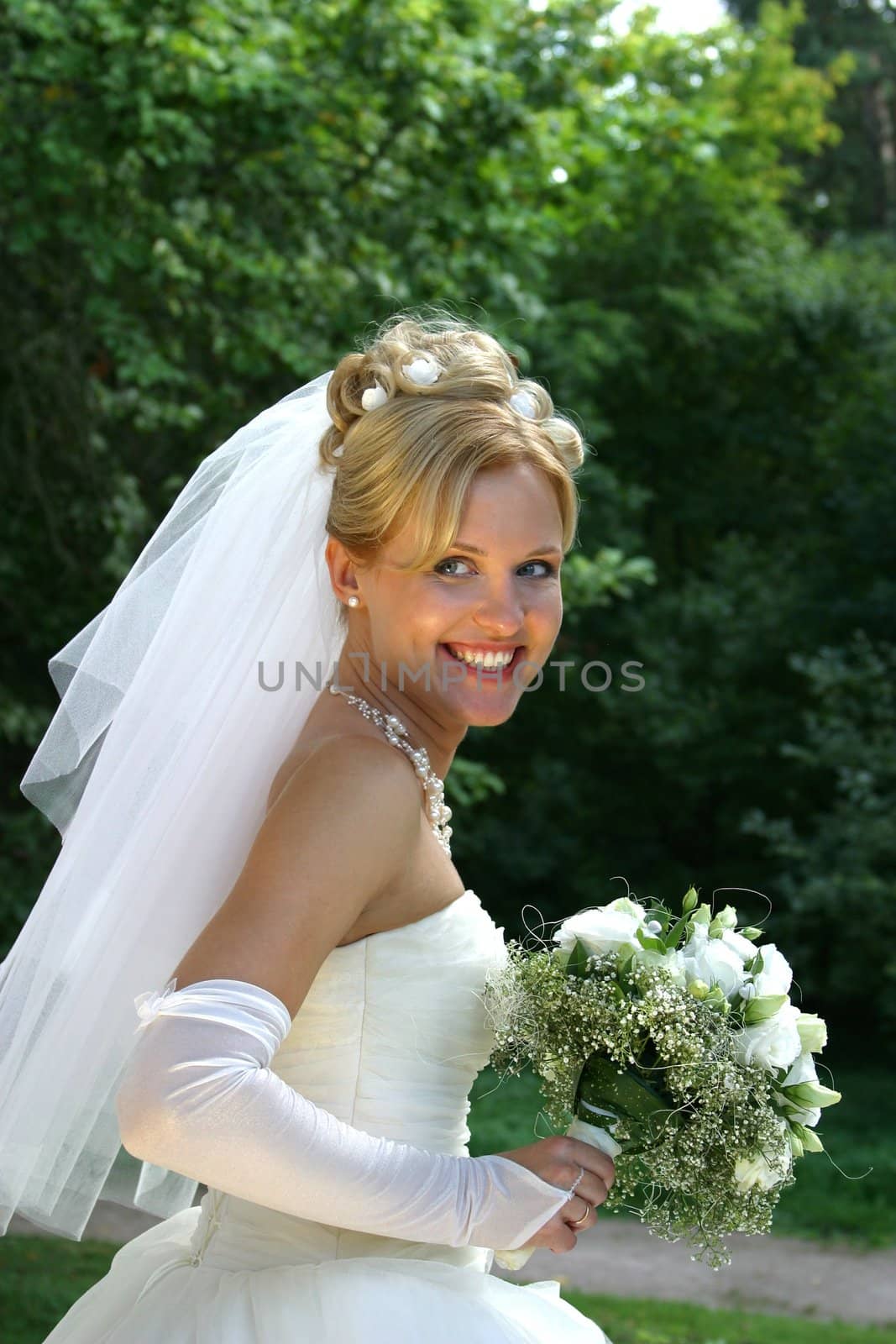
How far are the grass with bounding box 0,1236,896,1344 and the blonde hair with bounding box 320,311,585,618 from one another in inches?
178

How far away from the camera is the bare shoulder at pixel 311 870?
193 centimetres

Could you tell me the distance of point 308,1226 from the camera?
2.27 meters

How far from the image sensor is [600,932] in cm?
227

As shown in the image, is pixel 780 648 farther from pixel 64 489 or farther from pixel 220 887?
pixel 220 887

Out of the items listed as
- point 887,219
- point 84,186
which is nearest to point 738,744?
point 84,186

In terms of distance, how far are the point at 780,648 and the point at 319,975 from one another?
10.9m

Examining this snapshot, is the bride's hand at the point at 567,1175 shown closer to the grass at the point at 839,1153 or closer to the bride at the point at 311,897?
the bride at the point at 311,897

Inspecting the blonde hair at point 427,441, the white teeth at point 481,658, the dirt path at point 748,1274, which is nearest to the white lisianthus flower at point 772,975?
the white teeth at point 481,658

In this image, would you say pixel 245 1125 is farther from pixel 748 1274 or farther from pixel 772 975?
pixel 748 1274

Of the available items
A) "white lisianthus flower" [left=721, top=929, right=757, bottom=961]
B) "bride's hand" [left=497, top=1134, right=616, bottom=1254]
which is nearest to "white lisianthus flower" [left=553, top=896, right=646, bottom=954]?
"white lisianthus flower" [left=721, top=929, right=757, bottom=961]

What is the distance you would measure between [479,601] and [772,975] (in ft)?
2.42

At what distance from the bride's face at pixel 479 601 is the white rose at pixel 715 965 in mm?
474

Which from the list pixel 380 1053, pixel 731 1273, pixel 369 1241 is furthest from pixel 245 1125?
pixel 731 1273

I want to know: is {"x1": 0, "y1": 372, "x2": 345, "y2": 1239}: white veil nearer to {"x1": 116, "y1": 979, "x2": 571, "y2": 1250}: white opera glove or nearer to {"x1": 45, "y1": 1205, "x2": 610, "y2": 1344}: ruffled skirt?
{"x1": 45, "y1": 1205, "x2": 610, "y2": 1344}: ruffled skirt
